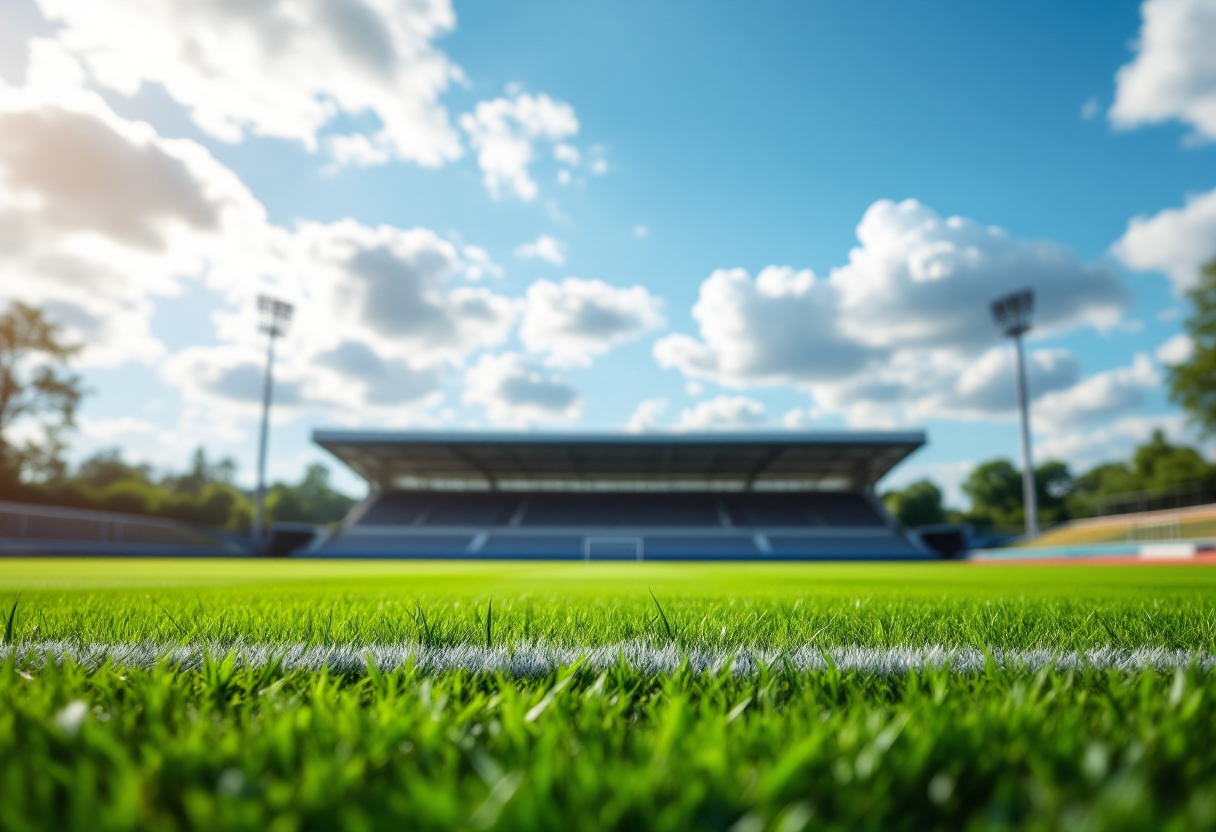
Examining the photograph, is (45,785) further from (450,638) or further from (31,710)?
(450,638)

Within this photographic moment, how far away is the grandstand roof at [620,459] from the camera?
37.2m

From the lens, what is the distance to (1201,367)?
36688mm

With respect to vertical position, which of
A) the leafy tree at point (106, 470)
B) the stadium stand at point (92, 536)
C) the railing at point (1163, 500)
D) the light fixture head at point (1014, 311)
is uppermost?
the light fixture head at point (1014, 311)

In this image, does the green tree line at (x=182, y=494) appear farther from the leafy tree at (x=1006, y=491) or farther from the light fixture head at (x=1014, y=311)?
the leafy tree at (x=1006, y=491)

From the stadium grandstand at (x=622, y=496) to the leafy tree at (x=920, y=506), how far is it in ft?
102

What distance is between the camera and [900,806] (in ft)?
2.83

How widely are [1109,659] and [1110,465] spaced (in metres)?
87.9

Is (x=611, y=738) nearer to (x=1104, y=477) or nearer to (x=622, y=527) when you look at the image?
(x=622, y=527)

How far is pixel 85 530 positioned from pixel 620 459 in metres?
28.0

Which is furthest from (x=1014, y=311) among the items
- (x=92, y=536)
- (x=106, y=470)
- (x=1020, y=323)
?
(x=106, y=470)

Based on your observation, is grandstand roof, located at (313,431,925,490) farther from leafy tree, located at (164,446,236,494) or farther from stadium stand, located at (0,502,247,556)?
leafy tree, located at (164,446,236,494)

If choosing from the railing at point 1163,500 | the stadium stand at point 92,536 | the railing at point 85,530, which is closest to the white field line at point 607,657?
the stadium stand at point 92,536

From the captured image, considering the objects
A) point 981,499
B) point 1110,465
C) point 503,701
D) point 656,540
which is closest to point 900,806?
point 503,701

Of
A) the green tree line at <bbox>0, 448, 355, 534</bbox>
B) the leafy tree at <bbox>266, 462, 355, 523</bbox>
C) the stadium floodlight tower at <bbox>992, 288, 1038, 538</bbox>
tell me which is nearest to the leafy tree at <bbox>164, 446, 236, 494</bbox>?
the green tree line at <bbox>0, 448, 355, 534</bbox>
